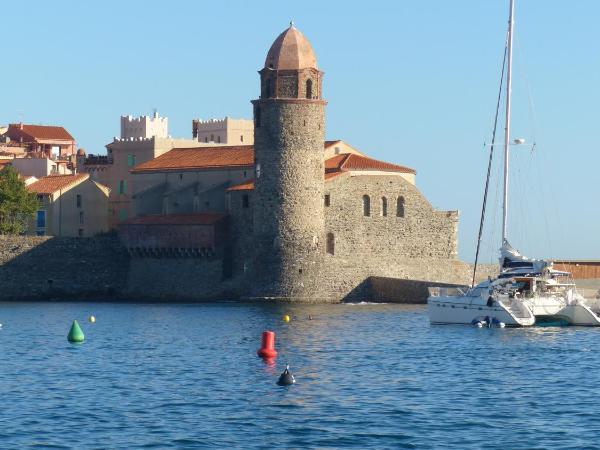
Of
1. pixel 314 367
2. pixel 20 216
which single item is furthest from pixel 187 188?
pixel 314 367

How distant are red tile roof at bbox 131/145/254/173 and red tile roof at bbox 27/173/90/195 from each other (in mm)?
4517

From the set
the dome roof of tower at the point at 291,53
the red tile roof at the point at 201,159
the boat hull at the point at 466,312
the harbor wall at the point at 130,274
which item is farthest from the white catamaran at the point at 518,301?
the red tile roof at the point at 201,159

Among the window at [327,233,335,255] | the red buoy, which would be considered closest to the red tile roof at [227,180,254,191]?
the window at [327,233,335,255]

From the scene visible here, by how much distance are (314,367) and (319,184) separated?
34.3 metres

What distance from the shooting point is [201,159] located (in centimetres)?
8906

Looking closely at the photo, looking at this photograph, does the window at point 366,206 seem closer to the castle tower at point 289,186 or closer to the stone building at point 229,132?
the castle tower at point 289,186

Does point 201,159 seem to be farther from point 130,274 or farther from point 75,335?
point 75,335

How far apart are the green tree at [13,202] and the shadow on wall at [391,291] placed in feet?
71.6

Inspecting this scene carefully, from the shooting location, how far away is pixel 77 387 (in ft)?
129

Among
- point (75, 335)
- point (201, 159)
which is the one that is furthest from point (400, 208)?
point (75, 335)

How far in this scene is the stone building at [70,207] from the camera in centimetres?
9438

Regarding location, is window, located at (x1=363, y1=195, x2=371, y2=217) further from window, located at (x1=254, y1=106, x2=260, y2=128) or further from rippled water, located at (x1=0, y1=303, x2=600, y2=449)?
rippled water, located at (x1=0, y1=303, x2=600, y2=449)

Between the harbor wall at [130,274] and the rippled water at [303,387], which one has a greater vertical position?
the harbor wall at [130,274]

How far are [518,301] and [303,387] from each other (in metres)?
20.7
